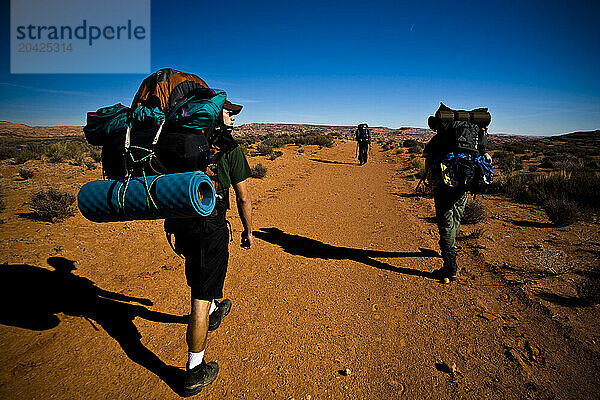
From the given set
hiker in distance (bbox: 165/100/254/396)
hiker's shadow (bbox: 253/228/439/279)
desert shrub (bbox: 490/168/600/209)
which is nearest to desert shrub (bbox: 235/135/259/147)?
hiker's shadow (bbox: 253/228/439/279)

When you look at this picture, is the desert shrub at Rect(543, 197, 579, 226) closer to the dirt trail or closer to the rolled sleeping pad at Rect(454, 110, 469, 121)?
the dirt trail

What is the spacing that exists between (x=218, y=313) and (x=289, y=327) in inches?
32.7

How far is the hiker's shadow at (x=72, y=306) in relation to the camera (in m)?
2.58

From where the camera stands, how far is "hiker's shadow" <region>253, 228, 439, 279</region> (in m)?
4.14

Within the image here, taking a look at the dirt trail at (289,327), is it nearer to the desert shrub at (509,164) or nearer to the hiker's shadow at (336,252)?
the hiker's shadow at (336,252)

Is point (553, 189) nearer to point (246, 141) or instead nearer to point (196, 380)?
point (196, 380)

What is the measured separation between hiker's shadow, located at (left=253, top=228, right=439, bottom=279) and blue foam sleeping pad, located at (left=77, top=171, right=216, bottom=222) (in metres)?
3.21

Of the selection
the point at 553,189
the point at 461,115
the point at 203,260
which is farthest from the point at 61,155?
the point at 553,189

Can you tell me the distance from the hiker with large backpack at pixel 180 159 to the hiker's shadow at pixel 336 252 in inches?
102

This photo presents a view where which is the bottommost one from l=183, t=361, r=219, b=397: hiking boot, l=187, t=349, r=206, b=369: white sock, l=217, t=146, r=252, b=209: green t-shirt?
l=183, t=361, r=219, b=397: hiking boot

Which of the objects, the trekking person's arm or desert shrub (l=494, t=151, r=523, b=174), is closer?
the trekking person's arm

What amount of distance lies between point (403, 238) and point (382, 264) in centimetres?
119

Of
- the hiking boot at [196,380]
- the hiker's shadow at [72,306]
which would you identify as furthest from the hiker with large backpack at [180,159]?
the hiker's shadow at [72,306]

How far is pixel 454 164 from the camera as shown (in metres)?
3.23
